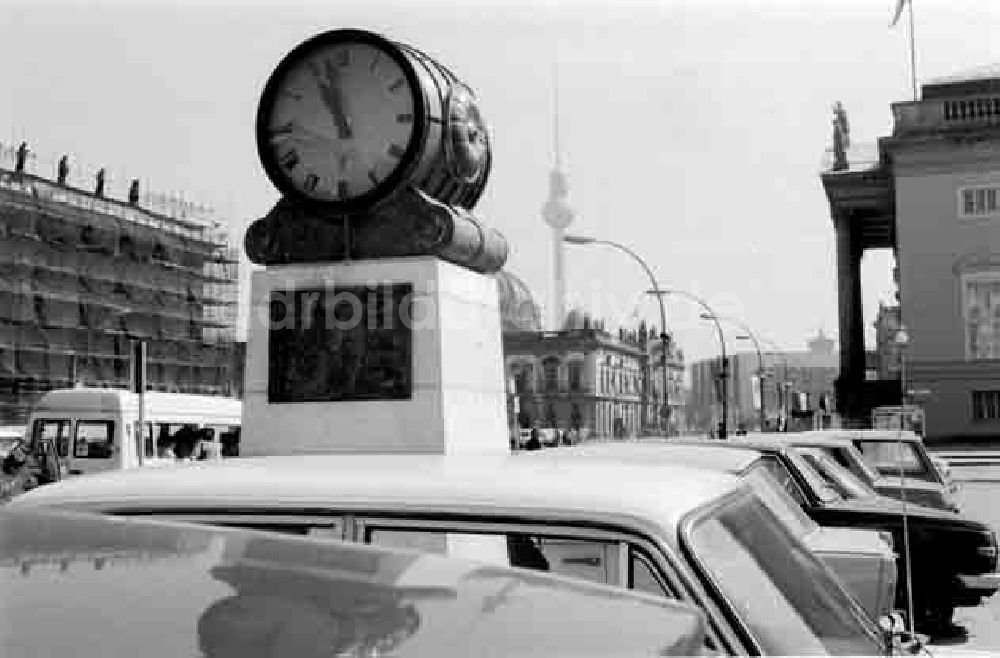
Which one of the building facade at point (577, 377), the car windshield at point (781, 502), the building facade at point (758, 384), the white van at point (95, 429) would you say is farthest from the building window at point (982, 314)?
the building facade at point (577, 377)

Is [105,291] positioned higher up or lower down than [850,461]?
higher up

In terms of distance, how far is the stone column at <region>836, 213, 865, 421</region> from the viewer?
55.4 meters

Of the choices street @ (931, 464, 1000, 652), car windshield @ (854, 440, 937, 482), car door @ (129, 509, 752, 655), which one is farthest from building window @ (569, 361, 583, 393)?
car door @ (129, 509, 752, 655)

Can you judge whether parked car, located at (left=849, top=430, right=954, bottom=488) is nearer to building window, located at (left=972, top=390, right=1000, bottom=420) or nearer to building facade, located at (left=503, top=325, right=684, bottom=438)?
building window, located at (left=972, top=390, right=1000, bottom=420)

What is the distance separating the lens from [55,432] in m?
24.5

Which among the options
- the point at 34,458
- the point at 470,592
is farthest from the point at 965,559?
the point at 34,458

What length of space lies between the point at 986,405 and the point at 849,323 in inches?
370

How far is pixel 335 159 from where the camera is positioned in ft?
30.0

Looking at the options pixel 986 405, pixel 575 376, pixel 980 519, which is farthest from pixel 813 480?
pixel 575 376

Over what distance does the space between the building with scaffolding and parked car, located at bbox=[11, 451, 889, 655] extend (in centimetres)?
5328

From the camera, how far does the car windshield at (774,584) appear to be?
2709 mm

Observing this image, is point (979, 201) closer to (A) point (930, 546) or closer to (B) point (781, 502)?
(A) point (930, 546)

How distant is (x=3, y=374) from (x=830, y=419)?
122 ft

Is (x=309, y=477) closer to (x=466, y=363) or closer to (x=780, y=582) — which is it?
(x=780, y=582)
